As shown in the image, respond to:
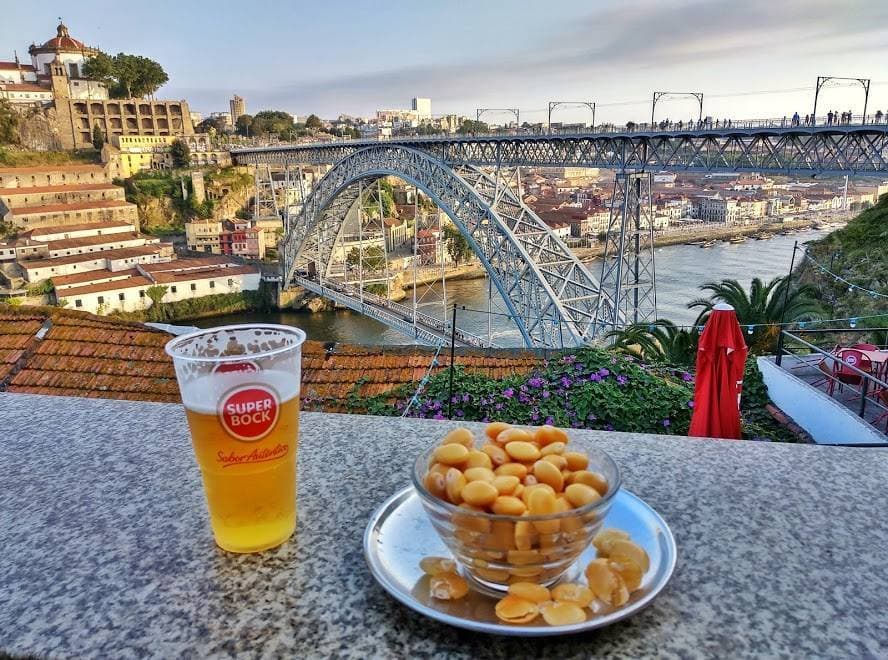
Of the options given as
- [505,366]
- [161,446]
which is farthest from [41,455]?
[505,366]

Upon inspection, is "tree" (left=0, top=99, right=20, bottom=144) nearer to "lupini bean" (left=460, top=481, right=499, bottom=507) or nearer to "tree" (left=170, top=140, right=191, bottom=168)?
"tree" (left=170, top=140, right=191, bottom=168)

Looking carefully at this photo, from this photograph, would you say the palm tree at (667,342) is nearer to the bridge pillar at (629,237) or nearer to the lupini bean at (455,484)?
the lupini bean at (455,484)

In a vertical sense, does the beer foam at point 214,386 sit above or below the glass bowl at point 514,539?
above

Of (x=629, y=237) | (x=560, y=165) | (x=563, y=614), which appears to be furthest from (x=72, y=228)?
(x=563, y=614)

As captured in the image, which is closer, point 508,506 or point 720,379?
point 508,506

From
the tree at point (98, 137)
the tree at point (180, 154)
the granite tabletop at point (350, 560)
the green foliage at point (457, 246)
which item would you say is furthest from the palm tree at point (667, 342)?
the tree at point (98, 137)

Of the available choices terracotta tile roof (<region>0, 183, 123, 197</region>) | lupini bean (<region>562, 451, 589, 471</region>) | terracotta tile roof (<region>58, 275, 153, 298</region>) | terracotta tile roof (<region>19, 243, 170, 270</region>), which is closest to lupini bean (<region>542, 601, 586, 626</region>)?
lupini bean (<region>562, 451, 589, 471</region>)

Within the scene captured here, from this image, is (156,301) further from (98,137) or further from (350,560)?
(350,560)
